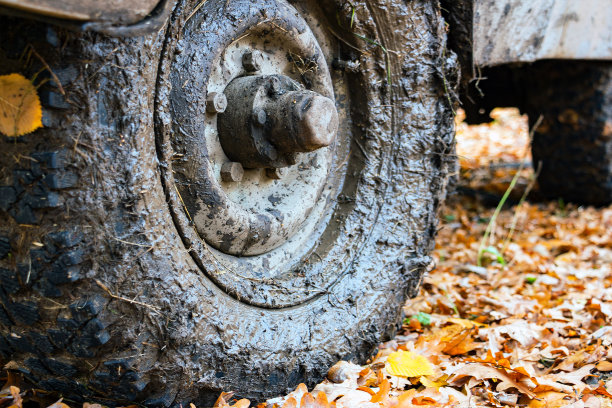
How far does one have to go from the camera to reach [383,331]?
183 centimetres

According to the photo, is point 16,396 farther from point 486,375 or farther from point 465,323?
point 465,323

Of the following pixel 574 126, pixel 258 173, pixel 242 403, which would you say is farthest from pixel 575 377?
pixel 574 126

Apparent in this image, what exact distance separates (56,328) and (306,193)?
2.71ft

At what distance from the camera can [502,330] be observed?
6.44 ft

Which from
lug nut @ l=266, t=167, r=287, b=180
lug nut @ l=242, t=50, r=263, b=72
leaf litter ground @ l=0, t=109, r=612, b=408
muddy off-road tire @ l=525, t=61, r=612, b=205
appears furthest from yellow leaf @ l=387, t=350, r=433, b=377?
muddy off-road tire @ l=525, t=61, r=612, b=205

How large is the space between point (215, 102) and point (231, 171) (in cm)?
18

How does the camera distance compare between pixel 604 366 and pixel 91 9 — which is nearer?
pixel 91 9

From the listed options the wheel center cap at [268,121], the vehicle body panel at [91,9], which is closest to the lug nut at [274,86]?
the wheel center cap at [268,121]

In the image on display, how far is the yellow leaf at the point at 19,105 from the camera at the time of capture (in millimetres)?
1085

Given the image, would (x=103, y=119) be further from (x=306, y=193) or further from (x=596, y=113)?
(x=596, y=113)

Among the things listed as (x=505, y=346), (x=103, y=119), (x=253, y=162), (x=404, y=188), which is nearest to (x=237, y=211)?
(x=253, y=162)

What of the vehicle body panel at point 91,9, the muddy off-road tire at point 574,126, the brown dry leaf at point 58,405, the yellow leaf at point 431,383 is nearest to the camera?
the vehicle body panel at point 91,9

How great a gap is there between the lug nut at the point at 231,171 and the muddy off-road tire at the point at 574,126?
8.04ft

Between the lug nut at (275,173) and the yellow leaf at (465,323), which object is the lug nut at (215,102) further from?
the yellow leaf at (465,323)
